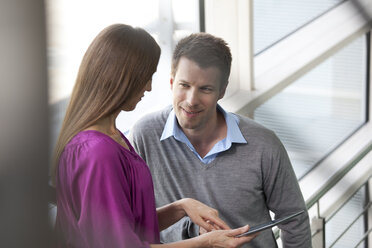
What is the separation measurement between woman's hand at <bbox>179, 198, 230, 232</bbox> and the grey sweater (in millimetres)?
154

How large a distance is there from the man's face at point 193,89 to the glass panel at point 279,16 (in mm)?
869

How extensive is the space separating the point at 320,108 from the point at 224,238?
1498 millimetres

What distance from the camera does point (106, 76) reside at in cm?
56

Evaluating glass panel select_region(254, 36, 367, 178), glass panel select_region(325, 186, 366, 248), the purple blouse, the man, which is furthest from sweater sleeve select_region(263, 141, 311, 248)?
glass panel select_region(325, 186, 366, 248)

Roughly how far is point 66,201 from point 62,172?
0.10 ft

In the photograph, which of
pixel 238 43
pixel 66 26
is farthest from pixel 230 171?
pixel 66 26

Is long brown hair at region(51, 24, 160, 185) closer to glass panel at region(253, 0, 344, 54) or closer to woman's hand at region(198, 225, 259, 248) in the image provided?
woman's hand at region(198, 225, 259, 248)

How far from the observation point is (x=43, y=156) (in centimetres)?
18

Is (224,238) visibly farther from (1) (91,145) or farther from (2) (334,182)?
(2) (334,182)

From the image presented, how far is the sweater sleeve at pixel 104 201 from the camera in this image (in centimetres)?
54

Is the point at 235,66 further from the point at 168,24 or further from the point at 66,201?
the point at 66,201

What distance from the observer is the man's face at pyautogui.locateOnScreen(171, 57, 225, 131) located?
0.85m

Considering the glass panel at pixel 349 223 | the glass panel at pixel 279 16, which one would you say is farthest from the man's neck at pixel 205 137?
the glass panel at pixel 349 223

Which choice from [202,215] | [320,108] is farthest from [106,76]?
[320,108]
